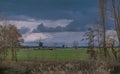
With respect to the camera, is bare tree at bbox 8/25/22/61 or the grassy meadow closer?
the grassy meadow

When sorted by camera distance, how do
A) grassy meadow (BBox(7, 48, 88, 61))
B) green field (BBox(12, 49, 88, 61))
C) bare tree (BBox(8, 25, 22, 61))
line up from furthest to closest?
bare tree (BBox(8, 25, 22, 61)) < green field (BBox(12, 49, 88, 61)) < grassy meadow (BBox(7, 48, 88, 61))

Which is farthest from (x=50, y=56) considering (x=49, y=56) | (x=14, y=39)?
(x=14, y=39)

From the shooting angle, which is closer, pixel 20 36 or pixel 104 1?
pixel 104 1

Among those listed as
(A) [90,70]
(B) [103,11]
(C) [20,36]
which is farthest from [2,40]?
(A) [90,70]

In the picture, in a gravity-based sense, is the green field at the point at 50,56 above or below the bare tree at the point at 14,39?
below

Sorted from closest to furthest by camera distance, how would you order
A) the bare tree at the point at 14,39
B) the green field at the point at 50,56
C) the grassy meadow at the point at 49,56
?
1. the grassy meadow at the point at 49,56
2. the green field at the point at 50,56
3. the bare tree at the point at 14,39

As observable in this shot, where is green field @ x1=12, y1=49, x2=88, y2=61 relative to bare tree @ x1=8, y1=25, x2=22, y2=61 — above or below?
below

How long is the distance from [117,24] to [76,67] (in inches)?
376

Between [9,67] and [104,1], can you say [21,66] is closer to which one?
[9,67]

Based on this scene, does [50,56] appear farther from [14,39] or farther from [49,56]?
[14,39]

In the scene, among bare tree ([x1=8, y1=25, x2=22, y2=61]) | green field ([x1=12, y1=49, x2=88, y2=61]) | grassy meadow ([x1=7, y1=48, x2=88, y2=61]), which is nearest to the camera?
grassy meadow ([x1=7, y1=48, x2=88, y2=61])

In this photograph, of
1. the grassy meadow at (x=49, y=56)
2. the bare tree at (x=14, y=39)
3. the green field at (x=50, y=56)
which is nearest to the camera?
the grassy meadow at (x=49, y=56)

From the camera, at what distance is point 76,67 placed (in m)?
16.4

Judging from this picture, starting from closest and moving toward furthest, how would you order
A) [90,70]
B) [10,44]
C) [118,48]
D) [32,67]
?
[90,70], [32,67], [118,48], [10,44]
